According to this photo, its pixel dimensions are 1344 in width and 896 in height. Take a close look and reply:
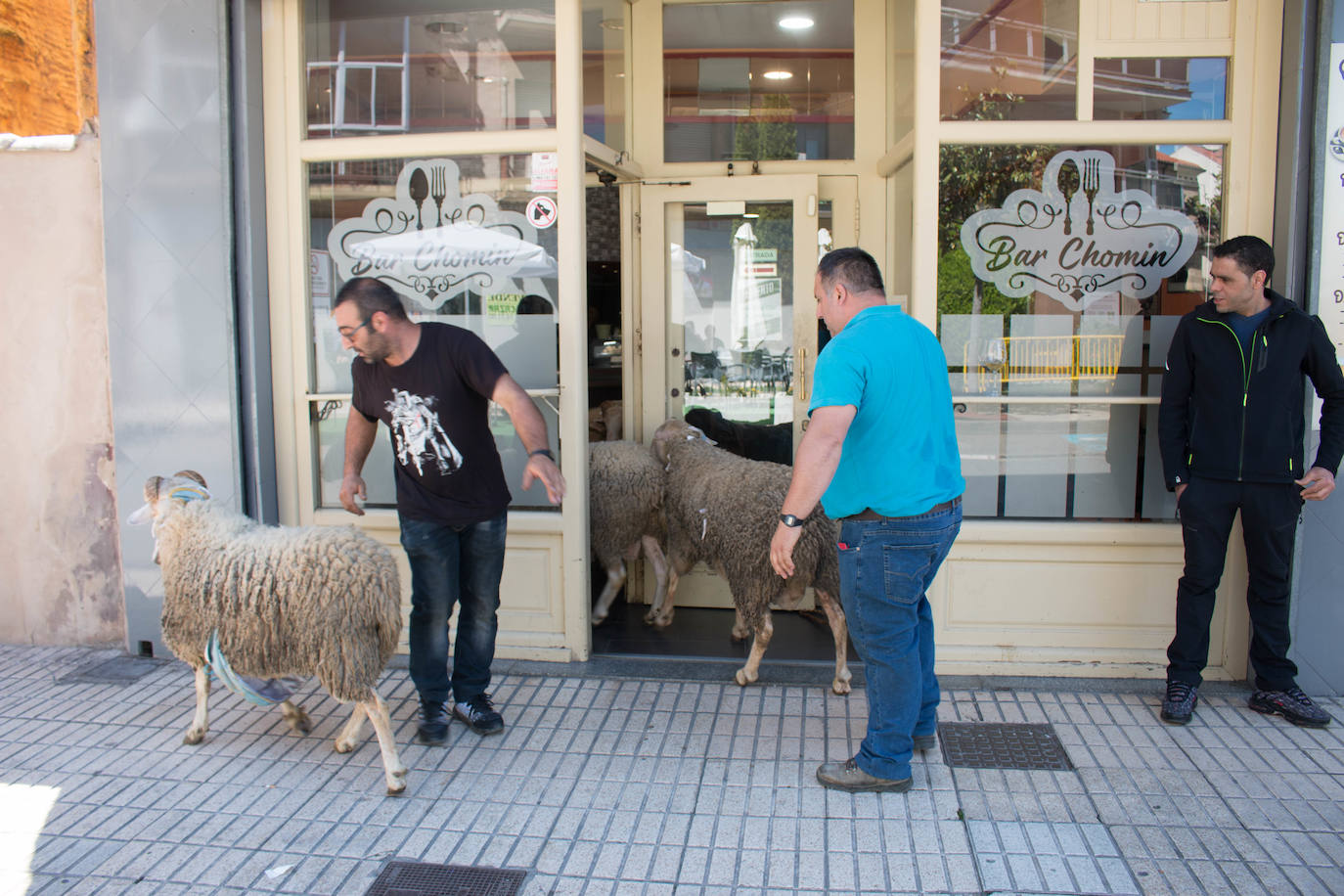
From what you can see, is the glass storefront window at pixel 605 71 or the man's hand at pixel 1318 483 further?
the glass storefront window at pixel 605 71

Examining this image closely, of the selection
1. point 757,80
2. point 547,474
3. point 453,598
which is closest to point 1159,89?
point 757,80

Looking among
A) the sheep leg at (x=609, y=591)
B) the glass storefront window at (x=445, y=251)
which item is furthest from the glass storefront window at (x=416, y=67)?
the sheep leg at (x=609, y=591)

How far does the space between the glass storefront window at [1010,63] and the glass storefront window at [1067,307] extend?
21 cm

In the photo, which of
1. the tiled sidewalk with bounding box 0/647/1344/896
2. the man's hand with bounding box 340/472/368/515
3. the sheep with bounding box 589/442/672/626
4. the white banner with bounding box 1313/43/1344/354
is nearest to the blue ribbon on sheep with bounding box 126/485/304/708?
the tiled sidewalk with bounding box 0/647/1344/896

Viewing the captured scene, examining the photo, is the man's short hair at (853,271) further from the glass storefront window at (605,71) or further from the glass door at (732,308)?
the glass storefront window at (605,71)

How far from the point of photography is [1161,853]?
316 centimetres

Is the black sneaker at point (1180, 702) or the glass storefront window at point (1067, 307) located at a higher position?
the glass storefront window at point (1067, 307)

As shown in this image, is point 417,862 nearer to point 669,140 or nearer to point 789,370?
point 789,370

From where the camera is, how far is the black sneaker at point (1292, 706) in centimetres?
411

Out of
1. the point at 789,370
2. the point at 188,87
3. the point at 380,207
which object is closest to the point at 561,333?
the point at 380,207

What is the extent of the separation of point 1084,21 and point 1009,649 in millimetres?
3126

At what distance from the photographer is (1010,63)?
15.2 ft

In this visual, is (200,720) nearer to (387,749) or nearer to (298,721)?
(298,721)

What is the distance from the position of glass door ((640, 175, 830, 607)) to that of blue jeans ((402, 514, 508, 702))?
208 centimetres
